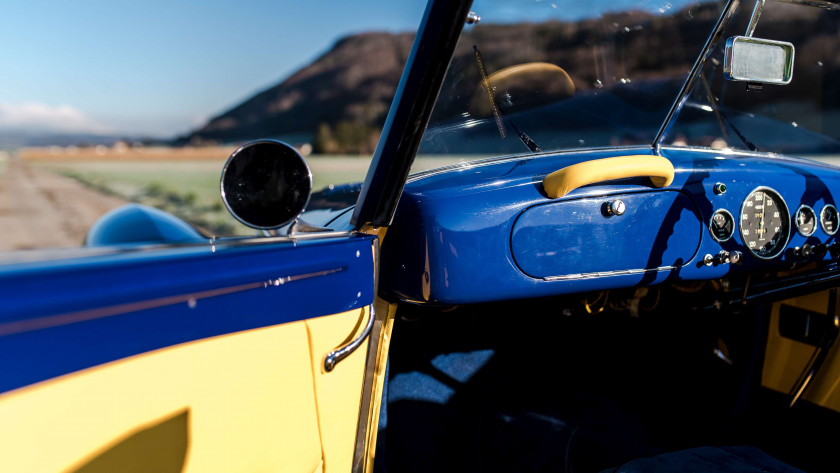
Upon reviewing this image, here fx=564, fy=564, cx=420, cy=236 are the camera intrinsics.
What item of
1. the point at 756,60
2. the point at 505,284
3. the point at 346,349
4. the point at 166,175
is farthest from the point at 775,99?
the point at 166,175

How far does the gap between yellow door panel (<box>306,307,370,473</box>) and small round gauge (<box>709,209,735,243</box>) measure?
47.7 inches

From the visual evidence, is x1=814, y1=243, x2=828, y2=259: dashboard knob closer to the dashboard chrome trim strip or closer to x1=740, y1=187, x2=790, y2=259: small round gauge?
x1=740, y1=187, x2=790, y2=259: small round gauge

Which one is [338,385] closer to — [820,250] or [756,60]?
[756,60]

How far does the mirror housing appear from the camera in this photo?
5.30ft

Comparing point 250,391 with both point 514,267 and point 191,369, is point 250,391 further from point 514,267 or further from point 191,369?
point 514,267

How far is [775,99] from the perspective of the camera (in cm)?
228

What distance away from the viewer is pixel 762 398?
2.39 metres

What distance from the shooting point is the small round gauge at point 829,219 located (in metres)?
2.07

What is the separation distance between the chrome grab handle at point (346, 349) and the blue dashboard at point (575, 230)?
17 centimetres

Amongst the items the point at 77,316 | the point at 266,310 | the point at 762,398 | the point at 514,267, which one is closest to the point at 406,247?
the point at 514,267

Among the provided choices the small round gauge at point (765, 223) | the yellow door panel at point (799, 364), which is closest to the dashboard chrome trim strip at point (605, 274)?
the small round gauge at point (765, 223)

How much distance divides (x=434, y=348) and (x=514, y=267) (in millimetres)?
1307

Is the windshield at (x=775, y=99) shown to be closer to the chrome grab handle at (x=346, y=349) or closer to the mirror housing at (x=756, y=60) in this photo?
the mirror housing at (x=756, y=60)

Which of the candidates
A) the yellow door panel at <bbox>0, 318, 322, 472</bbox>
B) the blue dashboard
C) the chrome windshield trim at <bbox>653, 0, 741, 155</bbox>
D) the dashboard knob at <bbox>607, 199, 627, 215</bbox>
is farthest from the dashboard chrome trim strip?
the yellow door panel at <bbox>0, 318, 322, 472</bbox>
